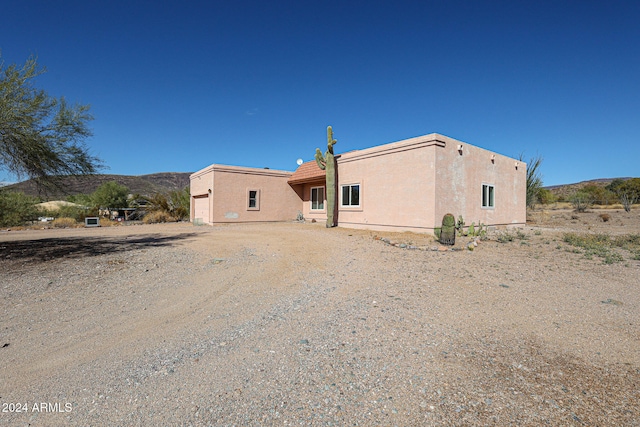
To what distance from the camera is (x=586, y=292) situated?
17.5ft

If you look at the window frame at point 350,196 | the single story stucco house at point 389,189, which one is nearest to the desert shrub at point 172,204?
the single story stucco house at point 389,189

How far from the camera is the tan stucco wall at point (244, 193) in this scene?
62.8ft

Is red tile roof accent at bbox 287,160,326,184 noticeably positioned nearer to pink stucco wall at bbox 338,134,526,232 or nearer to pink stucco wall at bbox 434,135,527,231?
pink stucco wall at bbox 338,134,526,232

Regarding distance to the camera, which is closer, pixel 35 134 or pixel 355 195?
pixel 35 134

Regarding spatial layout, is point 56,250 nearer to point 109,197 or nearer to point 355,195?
point 355,195

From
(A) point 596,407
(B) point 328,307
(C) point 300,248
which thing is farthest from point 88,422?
(C) point 300,248

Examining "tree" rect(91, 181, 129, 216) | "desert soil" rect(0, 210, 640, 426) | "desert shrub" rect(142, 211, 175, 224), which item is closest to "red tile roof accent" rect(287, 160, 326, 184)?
"desert shrub" rect(142, 211, 175, 224)

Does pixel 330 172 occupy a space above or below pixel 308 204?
above

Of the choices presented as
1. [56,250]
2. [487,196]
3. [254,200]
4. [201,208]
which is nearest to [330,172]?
[254,200]

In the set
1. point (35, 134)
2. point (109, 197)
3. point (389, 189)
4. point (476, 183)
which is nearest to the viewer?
point (35, 134)

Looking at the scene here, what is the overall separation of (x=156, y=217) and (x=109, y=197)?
13.6 meters

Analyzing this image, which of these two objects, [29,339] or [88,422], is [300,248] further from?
[88,422]

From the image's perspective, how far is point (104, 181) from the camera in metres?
53.0

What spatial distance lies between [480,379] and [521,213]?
18.5 m
